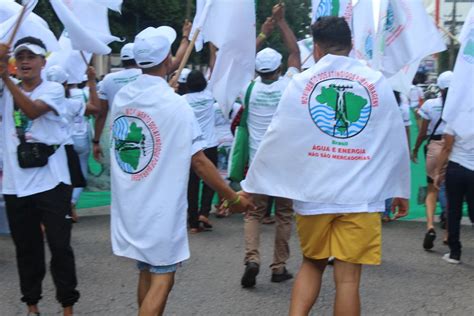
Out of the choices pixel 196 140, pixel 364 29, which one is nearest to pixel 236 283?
pixel 196 140

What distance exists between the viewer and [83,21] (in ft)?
18.6

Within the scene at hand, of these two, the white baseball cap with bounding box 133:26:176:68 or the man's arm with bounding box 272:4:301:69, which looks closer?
the white baseball cap with bounding box 133:26:176:68

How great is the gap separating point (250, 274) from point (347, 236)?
183cm

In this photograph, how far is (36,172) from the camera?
465 cm

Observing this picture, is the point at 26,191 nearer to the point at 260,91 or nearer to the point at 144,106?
the point at 144,106

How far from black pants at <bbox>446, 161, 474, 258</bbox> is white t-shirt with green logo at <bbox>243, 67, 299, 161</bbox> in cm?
171

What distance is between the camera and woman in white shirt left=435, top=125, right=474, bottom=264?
A: 21.4 feet

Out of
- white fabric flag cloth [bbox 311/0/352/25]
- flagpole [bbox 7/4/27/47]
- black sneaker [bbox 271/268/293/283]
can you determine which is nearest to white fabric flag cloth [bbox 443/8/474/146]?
white fabric flag cloth [bbox 311/0/352/25]

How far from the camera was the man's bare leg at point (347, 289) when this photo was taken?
164 inches

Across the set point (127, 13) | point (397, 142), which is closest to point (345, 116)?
point (397, 142)

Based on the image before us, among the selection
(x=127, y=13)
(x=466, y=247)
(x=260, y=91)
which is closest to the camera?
(x=260, y=91)

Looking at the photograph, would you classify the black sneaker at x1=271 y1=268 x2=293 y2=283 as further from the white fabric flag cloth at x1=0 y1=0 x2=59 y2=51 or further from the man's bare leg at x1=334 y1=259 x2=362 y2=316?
the white fabric flag cloth at x1=0 y1=0 x2=59 y2=51

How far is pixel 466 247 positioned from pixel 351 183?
3964mm

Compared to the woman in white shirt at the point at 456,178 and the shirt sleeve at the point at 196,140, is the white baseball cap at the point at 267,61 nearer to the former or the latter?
the woman in white shirt at the point at 456,178
